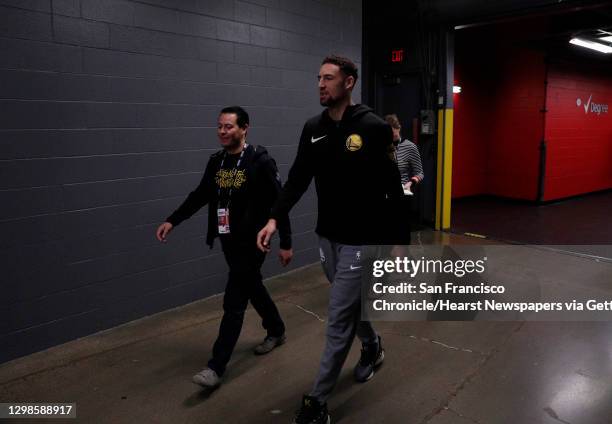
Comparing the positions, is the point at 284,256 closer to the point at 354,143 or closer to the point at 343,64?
the point at 354,143

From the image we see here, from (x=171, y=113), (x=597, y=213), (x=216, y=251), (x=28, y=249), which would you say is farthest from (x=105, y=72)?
(x=597, y=213)

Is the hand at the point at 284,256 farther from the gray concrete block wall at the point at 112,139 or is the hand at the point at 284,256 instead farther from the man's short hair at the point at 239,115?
the gray concrete block wall at the point at 112,139

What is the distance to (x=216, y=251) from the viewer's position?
471 cm

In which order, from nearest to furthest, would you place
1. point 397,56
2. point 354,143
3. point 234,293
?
1. point 354,143
2. point 234,293
3. point 397,56

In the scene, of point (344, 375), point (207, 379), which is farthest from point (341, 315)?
point (207, 379)

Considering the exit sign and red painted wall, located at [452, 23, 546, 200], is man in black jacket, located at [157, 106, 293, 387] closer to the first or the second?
the exit sign

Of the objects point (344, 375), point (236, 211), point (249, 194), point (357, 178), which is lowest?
point (344, 375)

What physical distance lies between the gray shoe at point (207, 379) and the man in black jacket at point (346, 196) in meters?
0.63

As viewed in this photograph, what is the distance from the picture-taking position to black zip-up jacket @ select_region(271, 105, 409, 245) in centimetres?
251

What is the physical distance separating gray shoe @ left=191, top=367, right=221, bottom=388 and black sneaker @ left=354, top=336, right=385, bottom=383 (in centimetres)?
86

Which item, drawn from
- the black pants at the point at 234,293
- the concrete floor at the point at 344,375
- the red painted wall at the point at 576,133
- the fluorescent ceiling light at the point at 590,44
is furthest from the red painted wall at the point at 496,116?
the black pants at the point at 234,293

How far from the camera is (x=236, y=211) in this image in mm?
3094

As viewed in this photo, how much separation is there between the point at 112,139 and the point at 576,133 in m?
9.98

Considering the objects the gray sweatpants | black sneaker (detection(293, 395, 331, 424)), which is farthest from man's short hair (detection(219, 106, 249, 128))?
black sneaker (detection(293, 395, 331, 424))
